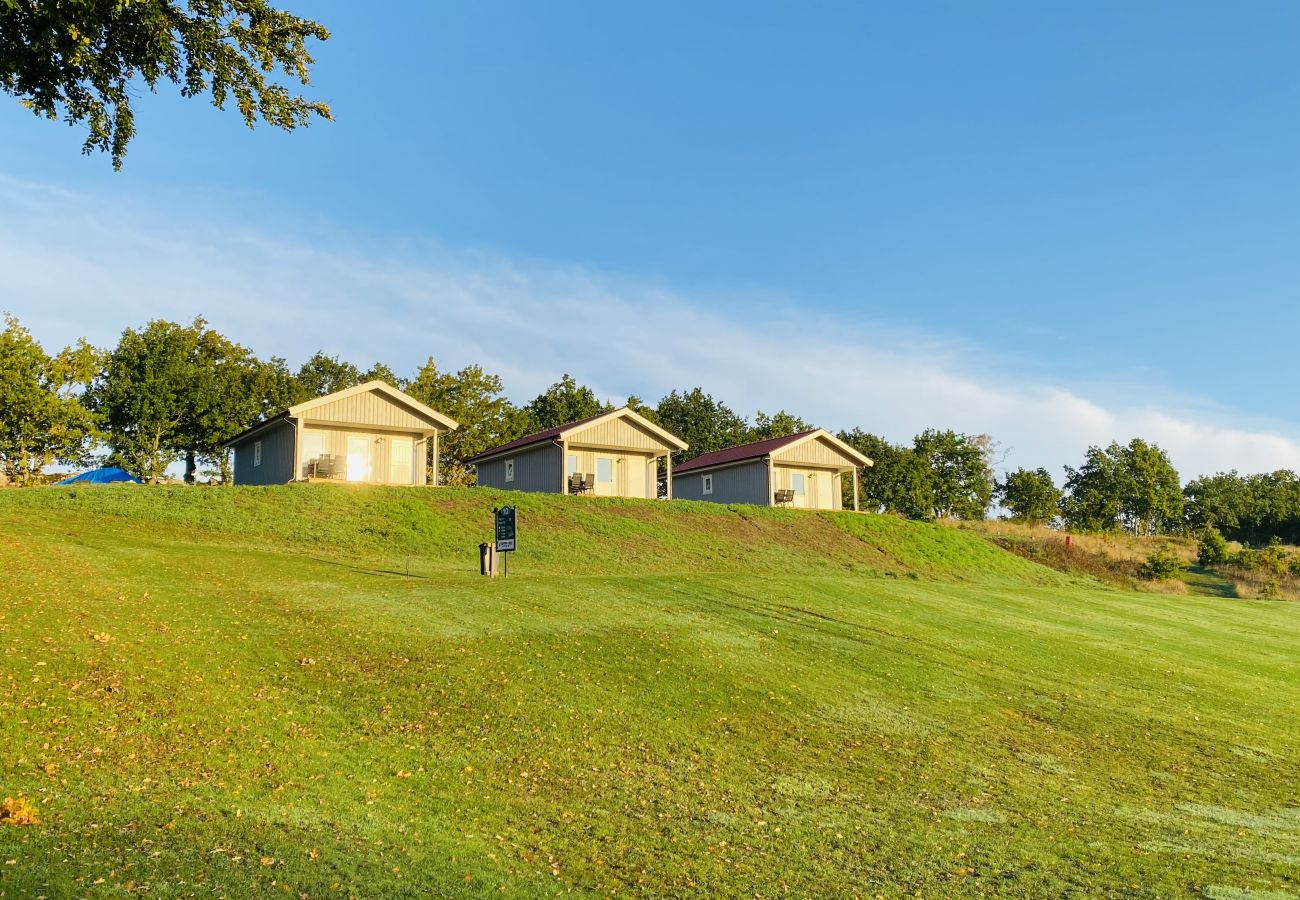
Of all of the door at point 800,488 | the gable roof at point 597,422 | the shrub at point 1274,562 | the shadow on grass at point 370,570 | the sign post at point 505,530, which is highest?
the gable roof at point 597,422

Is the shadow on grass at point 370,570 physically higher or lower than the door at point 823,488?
lower

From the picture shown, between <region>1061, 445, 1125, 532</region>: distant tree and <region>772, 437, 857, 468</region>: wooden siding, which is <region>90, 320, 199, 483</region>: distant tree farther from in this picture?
<region>1061, 445, 1125, 532</region>: distant tree

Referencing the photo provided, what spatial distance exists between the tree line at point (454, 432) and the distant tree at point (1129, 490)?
0.41 feet

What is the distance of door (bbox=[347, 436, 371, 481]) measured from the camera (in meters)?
39.2

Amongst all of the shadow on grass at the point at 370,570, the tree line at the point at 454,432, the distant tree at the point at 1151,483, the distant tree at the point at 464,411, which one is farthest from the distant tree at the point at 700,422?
the shadow on grass at the point at 370,570

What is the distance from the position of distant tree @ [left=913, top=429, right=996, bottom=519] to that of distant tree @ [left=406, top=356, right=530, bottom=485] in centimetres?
3347

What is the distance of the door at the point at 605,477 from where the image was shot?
148 feet

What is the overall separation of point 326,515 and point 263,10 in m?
21.2

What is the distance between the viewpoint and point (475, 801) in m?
8.77

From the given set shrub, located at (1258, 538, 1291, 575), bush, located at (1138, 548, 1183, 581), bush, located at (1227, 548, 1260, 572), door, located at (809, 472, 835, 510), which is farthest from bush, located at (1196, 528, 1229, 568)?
door, located at (809, 472, 835, 510)

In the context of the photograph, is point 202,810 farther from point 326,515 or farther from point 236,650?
point 326,515

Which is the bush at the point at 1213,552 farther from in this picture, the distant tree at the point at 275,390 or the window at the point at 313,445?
the distant tree at the point at 275,390

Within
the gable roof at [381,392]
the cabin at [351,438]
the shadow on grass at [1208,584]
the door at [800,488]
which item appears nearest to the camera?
the gable roof at [381,392]

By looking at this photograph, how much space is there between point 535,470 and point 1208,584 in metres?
33.6
